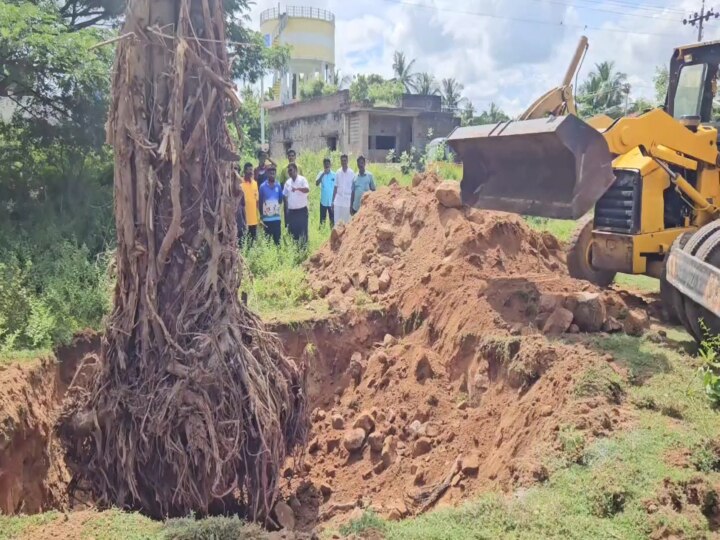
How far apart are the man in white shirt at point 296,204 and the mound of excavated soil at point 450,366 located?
1535 millimetres

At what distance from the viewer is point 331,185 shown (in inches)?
436

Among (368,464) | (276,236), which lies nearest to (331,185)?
(276,236)

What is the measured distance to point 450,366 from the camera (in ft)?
22.3

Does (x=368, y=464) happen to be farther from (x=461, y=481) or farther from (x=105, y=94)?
(x=105, y=94)

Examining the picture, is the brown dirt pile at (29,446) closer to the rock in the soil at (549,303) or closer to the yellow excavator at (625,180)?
the rock in the soil at (549,303)

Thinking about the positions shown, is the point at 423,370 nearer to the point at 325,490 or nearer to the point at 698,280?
the point at 325,490

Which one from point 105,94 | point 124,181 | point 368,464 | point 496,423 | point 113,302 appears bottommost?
point 368,464

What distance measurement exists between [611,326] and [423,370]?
1.90 metres

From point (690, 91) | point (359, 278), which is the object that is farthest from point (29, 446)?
point (690, 91)

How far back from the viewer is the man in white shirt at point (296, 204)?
33.7ft

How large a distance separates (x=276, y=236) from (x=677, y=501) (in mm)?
7476

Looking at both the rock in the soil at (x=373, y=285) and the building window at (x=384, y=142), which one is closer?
the rock in the soil at (x=373, y=285)

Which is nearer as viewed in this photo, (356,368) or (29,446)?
(29,446)

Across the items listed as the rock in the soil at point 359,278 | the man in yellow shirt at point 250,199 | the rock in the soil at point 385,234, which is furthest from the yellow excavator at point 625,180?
the man in yellow shirt at point 250,199
